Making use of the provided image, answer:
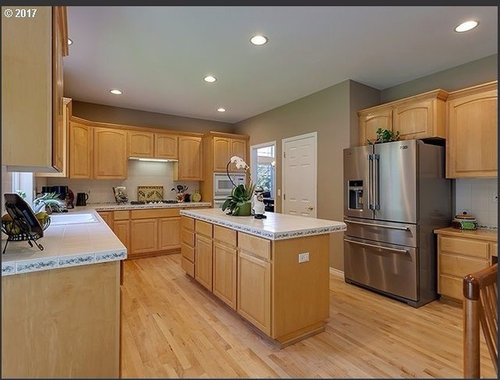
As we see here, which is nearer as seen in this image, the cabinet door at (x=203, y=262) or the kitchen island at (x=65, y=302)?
the kitchen island at (x=65, y=302)

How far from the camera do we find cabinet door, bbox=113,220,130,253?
4473 mm

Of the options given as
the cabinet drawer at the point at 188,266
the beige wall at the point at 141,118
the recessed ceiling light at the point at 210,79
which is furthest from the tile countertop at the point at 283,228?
the beige wall at the point at 141,118

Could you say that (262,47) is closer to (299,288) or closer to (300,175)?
(300,175)

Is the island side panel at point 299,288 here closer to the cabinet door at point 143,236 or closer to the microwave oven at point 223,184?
the cabinet door at point 143,236

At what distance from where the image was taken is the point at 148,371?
846 mm

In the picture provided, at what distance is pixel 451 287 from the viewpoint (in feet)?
9.49

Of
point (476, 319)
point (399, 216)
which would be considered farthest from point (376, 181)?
point (476, 319)

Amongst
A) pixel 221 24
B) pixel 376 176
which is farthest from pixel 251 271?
pixel 221 24

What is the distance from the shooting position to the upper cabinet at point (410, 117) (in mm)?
3016

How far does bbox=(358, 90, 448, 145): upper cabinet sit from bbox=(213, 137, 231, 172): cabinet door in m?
2.62

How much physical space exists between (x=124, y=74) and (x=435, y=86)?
12.5 feet

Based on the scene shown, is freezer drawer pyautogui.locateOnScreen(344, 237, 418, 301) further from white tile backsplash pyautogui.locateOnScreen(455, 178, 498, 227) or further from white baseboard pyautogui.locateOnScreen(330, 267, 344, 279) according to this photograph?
white tile backsplash pyautogui.locateOnScreen(455, 178, 498, 227)

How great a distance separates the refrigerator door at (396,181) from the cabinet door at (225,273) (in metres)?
1.77

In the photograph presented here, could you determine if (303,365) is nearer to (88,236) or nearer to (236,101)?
(88,236)
